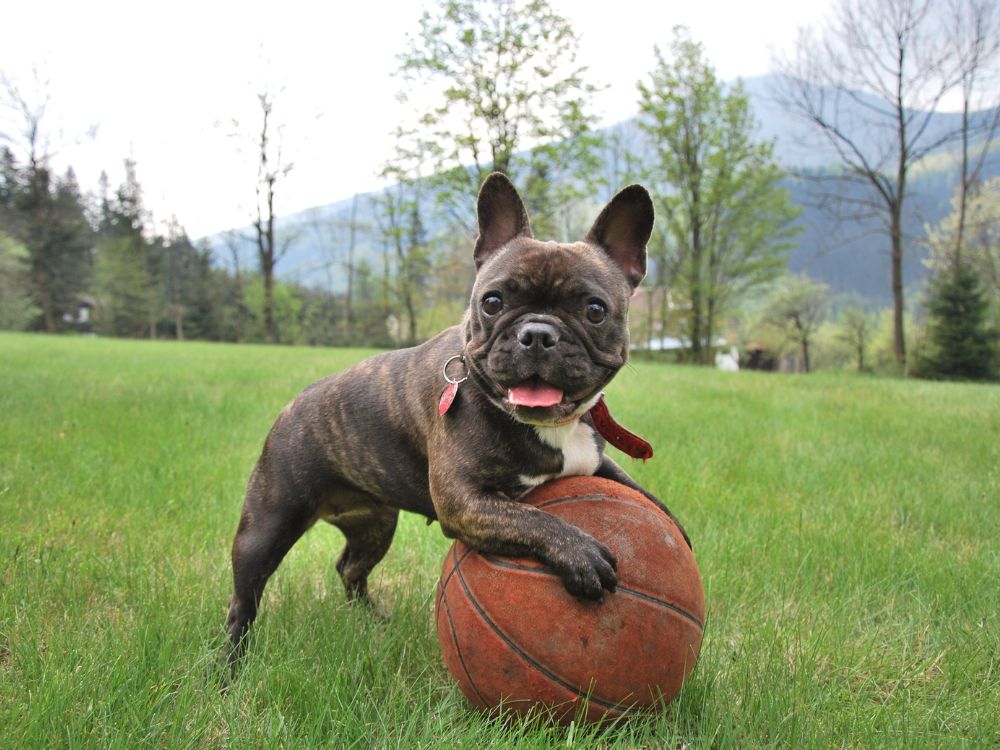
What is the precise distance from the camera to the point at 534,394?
267 centimetres

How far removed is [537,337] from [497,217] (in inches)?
40.8

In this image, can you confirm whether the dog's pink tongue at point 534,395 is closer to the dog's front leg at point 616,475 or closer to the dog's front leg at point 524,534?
the dog's front leg at point 524,534

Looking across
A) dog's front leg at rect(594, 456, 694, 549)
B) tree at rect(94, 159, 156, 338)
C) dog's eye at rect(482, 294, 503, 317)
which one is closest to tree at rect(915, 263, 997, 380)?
dog's front leg at rect(594, 456, 694, 549)

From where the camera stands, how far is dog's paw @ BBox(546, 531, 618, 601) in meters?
2.49

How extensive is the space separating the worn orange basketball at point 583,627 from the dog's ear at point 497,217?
1340 mm

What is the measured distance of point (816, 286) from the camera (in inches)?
2842

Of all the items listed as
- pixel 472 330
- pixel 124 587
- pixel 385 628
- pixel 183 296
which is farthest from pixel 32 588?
pixel 183 296

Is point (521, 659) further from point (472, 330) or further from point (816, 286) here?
point (816, 286)

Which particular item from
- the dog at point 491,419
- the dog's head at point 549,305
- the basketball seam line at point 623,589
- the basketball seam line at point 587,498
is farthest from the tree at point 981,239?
the basketball seam line at point 623,589

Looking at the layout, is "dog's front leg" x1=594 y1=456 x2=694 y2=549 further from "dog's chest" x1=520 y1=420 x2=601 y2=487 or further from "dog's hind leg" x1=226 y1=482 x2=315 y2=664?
"dog's hind leg" x1=226 y1=482 x2=315 y2=664

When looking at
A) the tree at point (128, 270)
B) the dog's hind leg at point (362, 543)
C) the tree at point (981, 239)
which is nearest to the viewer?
the dog's hind leg at point (362, 543)

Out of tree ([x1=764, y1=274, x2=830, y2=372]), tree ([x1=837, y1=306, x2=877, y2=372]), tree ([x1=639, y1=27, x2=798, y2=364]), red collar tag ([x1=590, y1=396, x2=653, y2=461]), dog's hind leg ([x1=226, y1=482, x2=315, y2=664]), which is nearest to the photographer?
red collar tag ([x1=590, y1=396, x2=653, y2=461])

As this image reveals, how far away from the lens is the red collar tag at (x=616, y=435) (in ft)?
10.8

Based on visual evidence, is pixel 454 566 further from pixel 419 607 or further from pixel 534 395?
pixel 419 607
